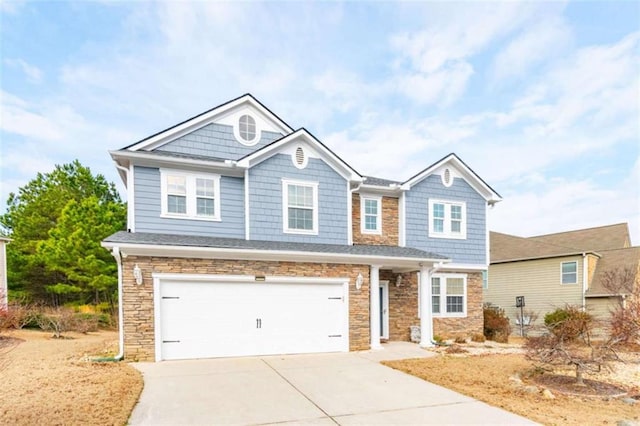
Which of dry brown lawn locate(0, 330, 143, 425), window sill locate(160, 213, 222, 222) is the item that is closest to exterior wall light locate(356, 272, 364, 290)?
window sill locate(160, 213, 222, 222)

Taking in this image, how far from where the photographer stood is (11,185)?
29391mm

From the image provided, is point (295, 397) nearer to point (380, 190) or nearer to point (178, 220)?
point (178, 220)

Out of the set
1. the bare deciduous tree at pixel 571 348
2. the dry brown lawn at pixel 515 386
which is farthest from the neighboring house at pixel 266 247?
the bare deciduous tree at pixel 571 348

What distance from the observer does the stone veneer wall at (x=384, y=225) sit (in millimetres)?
13547

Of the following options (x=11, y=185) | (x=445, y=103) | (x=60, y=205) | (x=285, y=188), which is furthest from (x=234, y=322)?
(x=11, y=185)

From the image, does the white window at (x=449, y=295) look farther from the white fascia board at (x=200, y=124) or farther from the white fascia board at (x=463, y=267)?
the white fascia board at (x=200, y=124)

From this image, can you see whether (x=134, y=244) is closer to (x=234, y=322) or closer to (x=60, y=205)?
(x=234, y=322)

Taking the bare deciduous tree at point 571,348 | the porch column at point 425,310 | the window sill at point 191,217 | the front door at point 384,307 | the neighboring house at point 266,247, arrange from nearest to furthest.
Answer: the bare deciduous tree at point 571,348 < the neighboring house at point 266,247 < the window sill at point 191,217 < the porch column at point 425,310 < the front door at point 384,307

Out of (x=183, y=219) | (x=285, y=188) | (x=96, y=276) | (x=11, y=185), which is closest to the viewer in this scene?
(x=183, y=219)

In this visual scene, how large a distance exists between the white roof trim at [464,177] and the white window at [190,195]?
688 centimetres

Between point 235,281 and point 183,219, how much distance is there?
2.52 meters

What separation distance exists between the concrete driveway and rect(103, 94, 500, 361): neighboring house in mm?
1249

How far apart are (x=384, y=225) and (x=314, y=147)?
13.6 feet

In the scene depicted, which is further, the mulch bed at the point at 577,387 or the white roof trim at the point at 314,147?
the white roof trim at the point at 314,147
